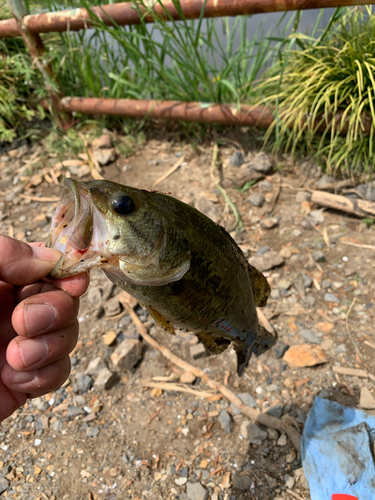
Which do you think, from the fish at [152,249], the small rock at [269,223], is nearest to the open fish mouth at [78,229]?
the fish at [152,249]

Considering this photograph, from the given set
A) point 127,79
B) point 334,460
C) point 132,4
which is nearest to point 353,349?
point 334,460

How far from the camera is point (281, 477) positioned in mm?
2141

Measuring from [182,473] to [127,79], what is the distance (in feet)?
13.2

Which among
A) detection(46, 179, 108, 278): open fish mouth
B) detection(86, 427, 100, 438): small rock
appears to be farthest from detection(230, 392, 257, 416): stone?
detection(46, 179, 108, 278): open fish mouth

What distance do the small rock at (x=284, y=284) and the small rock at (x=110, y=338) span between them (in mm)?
1326

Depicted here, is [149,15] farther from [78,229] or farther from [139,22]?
[78,229]

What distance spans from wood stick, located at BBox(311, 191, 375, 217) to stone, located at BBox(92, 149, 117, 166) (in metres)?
2.17

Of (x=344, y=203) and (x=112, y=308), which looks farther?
(x=344, y=203)

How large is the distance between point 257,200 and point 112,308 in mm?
1627

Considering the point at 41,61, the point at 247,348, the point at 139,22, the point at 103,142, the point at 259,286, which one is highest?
the point at 139,22

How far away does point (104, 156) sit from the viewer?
414 centimetres

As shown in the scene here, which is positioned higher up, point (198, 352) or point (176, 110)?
point (176, 110)

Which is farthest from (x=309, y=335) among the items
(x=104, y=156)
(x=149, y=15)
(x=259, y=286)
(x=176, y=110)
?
(x=149, y=15)

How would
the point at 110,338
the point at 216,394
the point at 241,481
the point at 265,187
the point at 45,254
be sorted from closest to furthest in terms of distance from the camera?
the point at 45,254 → the point at 241,481 → the point at 216,394 → the point at 110,338 → the point at 265,187
